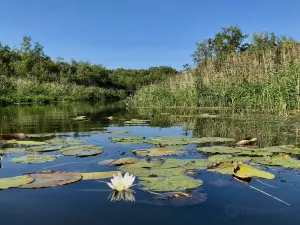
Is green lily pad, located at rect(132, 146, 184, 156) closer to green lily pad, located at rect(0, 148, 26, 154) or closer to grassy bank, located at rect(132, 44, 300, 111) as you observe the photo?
green lily pad, located at rect(0, 148, 26, 154)

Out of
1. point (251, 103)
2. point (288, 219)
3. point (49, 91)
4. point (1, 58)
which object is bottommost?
point (288, 219)

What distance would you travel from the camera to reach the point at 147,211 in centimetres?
159

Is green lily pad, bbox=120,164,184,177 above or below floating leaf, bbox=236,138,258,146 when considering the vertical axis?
below

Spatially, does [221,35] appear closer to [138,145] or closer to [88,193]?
[138,145]

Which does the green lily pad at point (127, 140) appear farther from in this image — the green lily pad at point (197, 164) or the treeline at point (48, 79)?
the treeline at point (48, 79)

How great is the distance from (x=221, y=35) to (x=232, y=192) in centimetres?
2589

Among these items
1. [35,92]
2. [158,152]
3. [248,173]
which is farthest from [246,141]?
[35,92]

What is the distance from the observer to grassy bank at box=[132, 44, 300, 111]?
7336mm

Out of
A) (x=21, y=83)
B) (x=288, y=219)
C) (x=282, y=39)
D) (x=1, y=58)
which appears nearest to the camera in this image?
(x=288, y=219)

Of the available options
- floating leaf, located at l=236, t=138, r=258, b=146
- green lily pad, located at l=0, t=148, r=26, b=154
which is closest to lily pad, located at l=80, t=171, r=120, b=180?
green lily pad, located at l=0, t=148, r=26, b=154

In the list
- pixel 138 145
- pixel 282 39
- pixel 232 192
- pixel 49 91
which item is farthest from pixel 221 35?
pixel 232 192

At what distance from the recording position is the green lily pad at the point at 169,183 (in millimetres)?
1875

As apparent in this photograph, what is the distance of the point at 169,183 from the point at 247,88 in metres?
7.27

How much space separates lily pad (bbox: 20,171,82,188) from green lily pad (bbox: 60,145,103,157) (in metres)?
0.86
